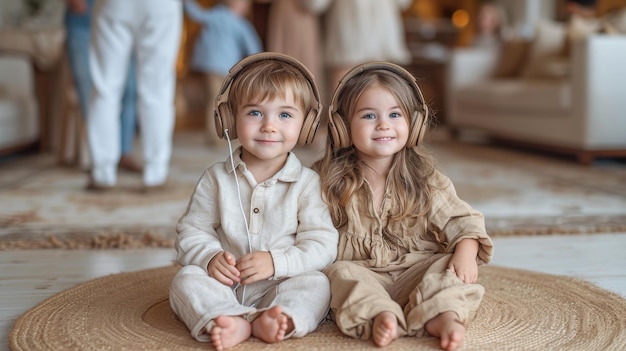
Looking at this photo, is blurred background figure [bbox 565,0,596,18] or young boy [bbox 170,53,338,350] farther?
blurred background figure [bbox 565,0,596,18]

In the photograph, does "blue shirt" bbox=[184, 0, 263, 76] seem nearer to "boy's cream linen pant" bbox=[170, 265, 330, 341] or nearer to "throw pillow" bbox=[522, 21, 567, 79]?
"throw pillow" bbox=[522, 21, 567, 79]

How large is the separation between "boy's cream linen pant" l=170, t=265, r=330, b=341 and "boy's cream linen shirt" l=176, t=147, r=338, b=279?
1.8 inches

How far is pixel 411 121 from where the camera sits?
3.86ft

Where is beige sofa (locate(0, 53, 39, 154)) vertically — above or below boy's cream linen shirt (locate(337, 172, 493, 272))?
below

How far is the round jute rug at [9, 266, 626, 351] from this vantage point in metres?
0.98

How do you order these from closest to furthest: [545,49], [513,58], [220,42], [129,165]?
[129,165]
[545,49]
[220,42]
[513,58]

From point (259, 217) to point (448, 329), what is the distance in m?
0.35

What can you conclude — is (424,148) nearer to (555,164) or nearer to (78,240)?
(78,240)

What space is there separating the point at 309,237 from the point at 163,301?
298 mm

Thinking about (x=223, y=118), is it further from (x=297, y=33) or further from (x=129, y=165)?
Result: (x=297, y=33)

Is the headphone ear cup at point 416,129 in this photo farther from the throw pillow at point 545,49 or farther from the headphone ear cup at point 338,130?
the throw pillow at point 545,49

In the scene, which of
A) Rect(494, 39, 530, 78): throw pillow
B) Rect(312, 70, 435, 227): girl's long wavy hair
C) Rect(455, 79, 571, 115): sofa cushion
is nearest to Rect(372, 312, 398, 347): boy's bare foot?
Rect(312, 70, 435, 227): girl's long wavy hair

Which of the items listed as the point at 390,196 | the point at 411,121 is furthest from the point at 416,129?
the point at 390,196

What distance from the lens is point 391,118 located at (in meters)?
1.16
